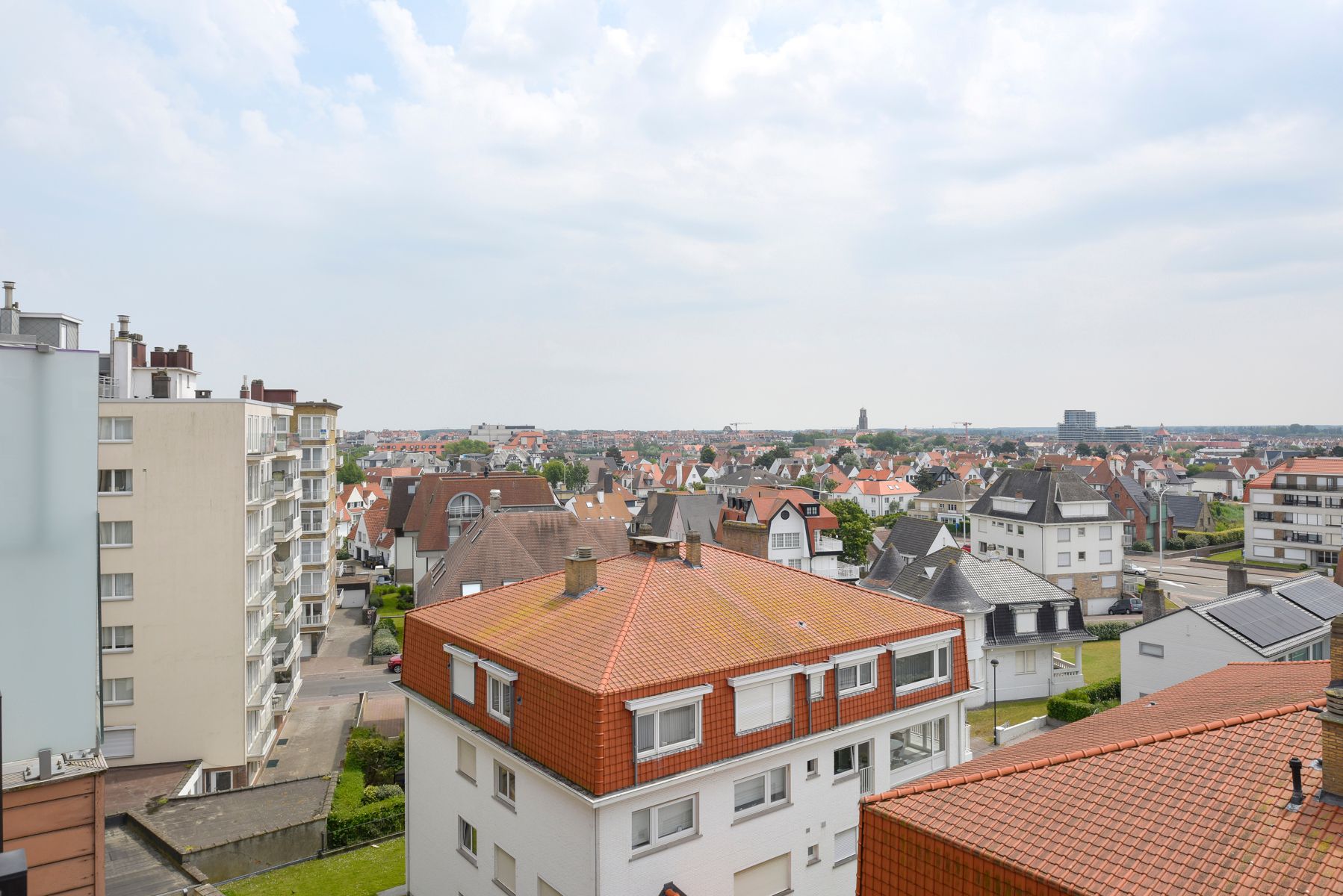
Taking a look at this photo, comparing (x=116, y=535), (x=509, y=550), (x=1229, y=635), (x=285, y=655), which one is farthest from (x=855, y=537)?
(x=116, y=535)

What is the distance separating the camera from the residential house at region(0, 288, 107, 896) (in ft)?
41.3

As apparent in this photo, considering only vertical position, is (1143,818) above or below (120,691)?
above

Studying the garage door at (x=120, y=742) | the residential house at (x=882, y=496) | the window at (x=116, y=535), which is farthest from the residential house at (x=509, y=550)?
the residential house at (x=882, y=496)

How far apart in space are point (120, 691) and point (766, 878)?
23727mm

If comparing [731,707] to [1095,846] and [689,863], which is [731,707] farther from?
[1095,846]

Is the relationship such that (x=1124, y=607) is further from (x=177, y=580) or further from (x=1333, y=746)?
(x=177, y=580)

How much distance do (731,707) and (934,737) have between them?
722 cm

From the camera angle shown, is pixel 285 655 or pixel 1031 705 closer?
pixel 285 655

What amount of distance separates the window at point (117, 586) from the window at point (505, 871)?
1887 centimetres

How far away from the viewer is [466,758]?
700 inches

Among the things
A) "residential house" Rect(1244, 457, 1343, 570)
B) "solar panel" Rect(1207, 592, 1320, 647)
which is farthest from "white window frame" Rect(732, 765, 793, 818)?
"residential house" Rect(1244, 457, 1343, 570)

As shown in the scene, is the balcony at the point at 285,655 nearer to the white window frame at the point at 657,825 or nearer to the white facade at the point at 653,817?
the white facade at the point at 653,817

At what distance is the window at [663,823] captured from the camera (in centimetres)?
1477

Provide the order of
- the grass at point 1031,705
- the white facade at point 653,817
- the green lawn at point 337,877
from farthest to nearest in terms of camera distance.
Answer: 1. the grass at point 1031,705
2. the green lawn at point 337,877
3. the white facade at point 653,817
